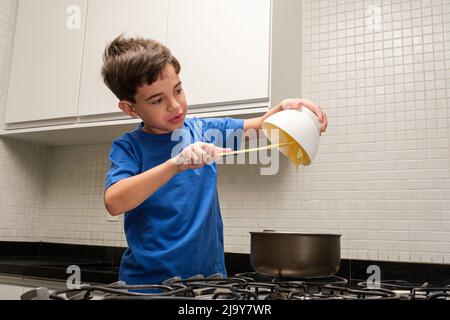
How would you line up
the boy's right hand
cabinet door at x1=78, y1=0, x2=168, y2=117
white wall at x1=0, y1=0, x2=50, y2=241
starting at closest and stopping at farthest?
the boy's right hand
cabinet door at x1=78, y1=0, x2=168, y2=117
white wall at x1=0, y1=0, x2=50, y2=241

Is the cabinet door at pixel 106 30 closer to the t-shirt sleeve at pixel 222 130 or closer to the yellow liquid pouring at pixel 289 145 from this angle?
the t-shirt sleeve at pixel 222 130

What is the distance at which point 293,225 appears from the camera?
1756 mm

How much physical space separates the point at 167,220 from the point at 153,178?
134mm

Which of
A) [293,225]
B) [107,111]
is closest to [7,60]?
[107,111]

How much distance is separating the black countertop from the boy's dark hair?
0.77 m

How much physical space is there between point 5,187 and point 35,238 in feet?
0.93

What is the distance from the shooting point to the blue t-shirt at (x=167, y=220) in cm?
94

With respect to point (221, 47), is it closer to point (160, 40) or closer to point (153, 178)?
point (160, 40)

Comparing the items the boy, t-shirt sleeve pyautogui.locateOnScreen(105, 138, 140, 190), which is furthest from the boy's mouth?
t-shirt sleeve pyautogui.locateOnScreen(105, 138, 140, 190)

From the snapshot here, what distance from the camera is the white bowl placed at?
0.92 meters

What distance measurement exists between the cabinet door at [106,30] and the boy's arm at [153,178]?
37.3 inches

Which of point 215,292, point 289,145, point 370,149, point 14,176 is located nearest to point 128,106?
point 289,145

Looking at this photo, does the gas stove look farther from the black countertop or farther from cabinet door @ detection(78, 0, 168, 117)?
cabinet door @ detection(78, 0, 168, 117)

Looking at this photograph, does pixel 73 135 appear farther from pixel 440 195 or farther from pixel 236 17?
pixel 440 195
